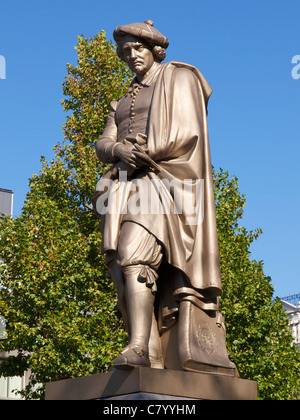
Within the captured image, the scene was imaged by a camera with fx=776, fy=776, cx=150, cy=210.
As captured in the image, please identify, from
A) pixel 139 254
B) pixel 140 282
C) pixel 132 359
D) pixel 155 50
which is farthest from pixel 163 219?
pixel 155 50

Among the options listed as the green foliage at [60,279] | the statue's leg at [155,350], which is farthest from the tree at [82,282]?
the statue's leg at [155,350]

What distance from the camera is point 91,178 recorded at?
67.5 ft

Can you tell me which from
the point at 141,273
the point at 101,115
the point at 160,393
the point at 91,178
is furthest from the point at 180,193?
the point at 101,115

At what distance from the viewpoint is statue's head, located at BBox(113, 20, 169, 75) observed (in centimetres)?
680

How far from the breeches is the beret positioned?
175cm

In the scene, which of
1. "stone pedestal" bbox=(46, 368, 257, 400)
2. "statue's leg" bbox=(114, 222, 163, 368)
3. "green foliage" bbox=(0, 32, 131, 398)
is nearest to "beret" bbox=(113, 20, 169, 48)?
"statue's leg" bbox=(114, 222, 163, 368)

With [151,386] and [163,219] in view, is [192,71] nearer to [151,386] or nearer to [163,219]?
[163,219]

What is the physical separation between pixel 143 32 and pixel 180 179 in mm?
1376

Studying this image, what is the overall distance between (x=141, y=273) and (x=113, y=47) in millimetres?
18141

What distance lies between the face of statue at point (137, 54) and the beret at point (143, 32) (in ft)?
0.20

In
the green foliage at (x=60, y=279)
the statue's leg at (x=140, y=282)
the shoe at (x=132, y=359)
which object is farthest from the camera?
the green foliage at (x=60, y=279)

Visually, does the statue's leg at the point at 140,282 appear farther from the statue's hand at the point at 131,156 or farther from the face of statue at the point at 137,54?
the face of statue at the point at 137,54

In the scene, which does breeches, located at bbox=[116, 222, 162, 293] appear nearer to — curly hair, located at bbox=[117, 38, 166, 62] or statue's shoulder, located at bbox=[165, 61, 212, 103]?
statue's shoulder, located at bbox=[165, 61, 212, 103]

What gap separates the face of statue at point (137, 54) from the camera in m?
6.85
